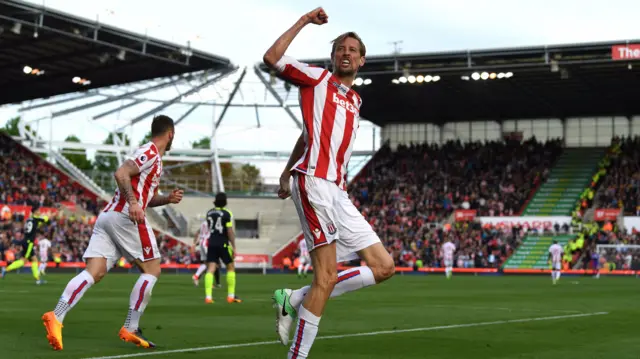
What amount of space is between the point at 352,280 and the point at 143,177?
315 centimetres

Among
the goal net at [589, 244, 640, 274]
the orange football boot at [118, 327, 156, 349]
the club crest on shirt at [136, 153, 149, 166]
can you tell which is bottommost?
the goal net at [589, 244, 640, 274]

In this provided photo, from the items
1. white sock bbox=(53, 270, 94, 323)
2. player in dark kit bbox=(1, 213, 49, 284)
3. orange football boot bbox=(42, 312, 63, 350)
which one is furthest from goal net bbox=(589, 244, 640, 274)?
orange football boot bbox=(42, 312, 63, 350)

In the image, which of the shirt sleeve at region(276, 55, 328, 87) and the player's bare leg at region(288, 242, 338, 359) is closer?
the player's bare leg at region(288, 242, 338, 359)

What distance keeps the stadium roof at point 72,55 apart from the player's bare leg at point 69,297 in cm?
3106

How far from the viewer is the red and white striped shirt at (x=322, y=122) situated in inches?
271

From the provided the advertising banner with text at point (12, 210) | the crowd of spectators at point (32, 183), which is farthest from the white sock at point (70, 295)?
the crowd of spectators at point (32, 183)

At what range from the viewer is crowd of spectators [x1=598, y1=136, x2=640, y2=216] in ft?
163

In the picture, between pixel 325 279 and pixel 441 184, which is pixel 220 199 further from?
pixel 441 184

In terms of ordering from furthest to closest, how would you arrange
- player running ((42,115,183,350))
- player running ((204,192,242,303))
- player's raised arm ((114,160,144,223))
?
1. player running ((204,192,242,303))
2. player running ((42,115,183,350))
3. player's raised arm ((114,160,144,223))

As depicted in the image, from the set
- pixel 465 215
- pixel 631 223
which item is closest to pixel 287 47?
pixel 631 223

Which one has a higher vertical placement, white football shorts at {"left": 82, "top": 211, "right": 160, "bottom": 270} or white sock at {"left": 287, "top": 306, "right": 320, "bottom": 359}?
white football shorts at {"left": 82, "top": 211, "right": 160, "bottom": 270}

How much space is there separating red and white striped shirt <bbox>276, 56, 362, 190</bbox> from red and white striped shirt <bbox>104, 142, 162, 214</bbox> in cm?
288

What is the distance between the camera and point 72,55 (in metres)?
46.8

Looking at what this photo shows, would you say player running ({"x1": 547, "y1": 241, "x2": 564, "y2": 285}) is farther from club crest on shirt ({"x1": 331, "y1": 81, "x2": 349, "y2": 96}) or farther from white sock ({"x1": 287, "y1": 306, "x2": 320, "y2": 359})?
white sock ({"x1": 287, "y1": 306, "x2": 320, "y2": 359})
